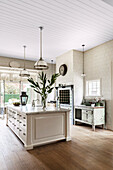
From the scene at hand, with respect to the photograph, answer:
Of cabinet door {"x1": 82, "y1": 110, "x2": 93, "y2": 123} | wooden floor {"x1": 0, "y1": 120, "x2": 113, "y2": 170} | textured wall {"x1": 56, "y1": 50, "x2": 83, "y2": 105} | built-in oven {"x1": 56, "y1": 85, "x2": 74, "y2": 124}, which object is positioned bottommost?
wooden floor {"x1": 0, "y1": 120, "x2": 113, "y2": 170}

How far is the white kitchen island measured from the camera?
2.89 m

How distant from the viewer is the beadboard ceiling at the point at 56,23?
2832 millimetres

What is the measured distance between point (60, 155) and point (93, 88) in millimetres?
3280

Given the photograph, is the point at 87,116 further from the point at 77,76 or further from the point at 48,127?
the point at 48,127

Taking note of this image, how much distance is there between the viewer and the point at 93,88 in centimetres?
528

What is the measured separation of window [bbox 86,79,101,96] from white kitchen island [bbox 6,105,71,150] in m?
2.15

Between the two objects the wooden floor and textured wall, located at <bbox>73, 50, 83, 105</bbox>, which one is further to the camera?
textured wall, located at <bbox>73, 50, 83, 105</bbox>

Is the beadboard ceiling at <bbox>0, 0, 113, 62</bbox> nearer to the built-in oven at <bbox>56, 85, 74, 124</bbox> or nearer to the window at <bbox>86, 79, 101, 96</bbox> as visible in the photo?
the window at <bbox>86, 79, 101, 96</bbox>

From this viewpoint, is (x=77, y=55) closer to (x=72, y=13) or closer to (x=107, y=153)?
(x=72, y=13)

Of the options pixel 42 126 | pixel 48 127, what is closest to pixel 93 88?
pixel 48 127

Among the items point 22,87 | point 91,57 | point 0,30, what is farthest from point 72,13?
point 22,87

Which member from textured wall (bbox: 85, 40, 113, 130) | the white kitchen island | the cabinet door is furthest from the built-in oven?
the white kitchen island

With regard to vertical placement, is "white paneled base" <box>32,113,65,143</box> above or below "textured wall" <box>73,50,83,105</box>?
below

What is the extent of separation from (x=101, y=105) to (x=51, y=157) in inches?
111
